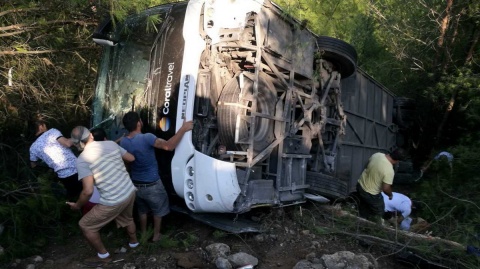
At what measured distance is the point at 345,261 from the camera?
349 cm

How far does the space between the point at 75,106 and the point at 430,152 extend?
327 inches

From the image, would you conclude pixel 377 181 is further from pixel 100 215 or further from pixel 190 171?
pixel 100 215

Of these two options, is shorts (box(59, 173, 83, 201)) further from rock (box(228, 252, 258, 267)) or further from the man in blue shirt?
rock (box(228, 252, 258, 267))

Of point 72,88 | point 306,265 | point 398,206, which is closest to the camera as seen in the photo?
point 306,265

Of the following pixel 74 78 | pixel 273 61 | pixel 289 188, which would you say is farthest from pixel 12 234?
pixel 273 61

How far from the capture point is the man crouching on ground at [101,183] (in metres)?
3.46

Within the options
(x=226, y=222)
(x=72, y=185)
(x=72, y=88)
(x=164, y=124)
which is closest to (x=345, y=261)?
(x=226, y=222)

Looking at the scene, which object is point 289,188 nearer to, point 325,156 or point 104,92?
point 325,156

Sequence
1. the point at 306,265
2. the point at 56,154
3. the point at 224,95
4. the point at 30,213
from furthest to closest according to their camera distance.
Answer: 1. the point at 56,154
2. the point at 30,213
3. the point at 224,95
4. the point at 306,265

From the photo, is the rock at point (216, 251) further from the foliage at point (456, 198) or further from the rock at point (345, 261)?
the foliage at point (456, 198)

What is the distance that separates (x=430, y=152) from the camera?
9906 millimetres

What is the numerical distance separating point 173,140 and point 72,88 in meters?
2.61

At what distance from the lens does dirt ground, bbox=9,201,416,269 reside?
368 cm

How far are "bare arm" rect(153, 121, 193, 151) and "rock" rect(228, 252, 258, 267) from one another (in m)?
1.18
